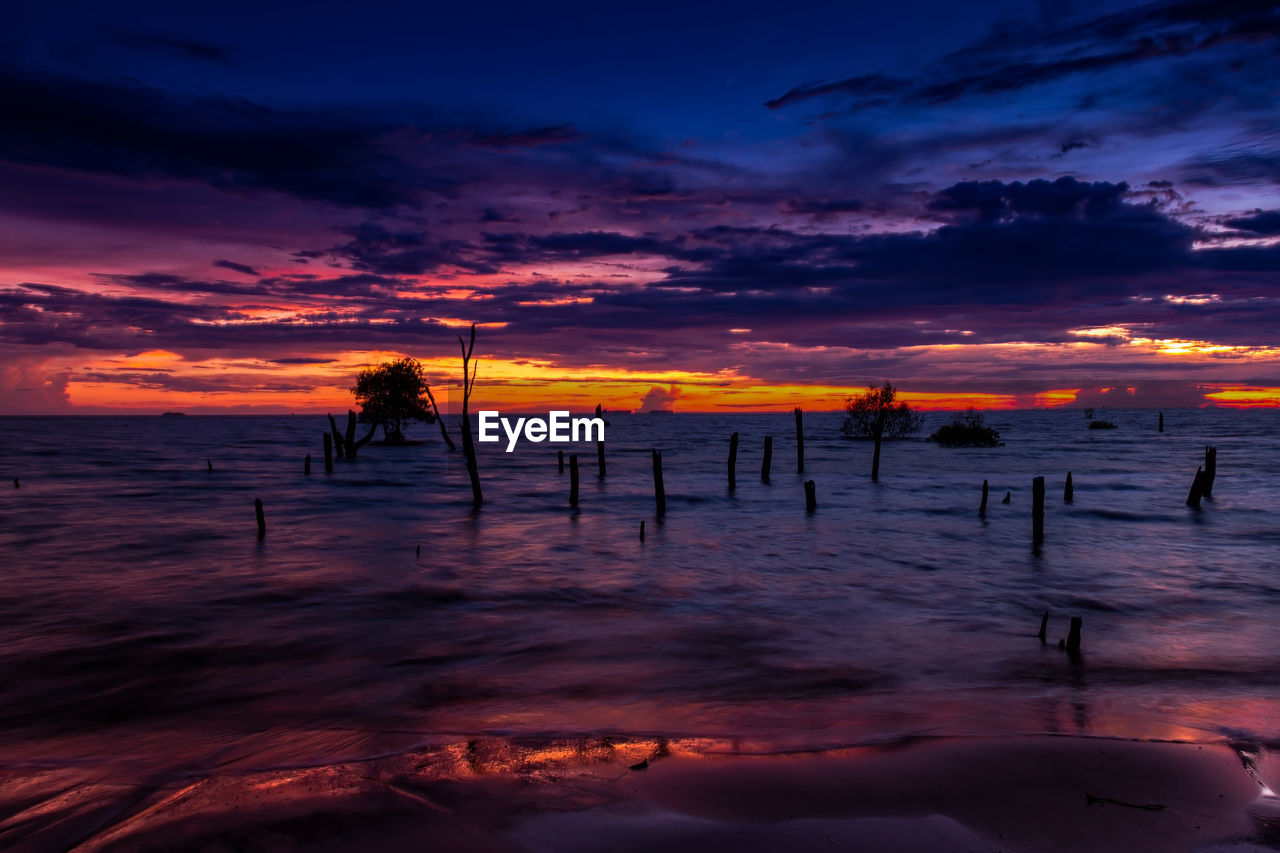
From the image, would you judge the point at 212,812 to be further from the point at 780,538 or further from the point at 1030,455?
the point at 1030,455

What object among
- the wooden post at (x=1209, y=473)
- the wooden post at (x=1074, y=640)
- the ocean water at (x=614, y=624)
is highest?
the wooden post at (x=1209, y=473)

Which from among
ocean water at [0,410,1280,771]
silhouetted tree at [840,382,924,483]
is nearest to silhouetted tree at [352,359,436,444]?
ocean water at [0,410,1280,771]

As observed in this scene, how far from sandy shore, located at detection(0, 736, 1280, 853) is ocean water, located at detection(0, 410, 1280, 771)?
0.75 m

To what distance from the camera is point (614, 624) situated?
49.4ft

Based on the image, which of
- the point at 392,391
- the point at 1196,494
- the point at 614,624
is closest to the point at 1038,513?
the point at 1196,494

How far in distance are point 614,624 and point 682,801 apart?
8.32m

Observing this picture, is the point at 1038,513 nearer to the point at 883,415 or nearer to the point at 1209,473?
the point at 1209,473

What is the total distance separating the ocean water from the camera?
9531mm

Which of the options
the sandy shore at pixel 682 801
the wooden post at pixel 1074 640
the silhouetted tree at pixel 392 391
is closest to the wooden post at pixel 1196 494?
the wooden post at pixel 1074 640

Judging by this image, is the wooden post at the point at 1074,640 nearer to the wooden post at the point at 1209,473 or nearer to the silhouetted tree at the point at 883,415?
the wooden post at the point at 1209,473

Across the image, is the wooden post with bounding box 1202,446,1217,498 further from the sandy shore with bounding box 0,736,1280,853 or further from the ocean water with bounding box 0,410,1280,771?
the sandy shore with bounding box 0,736,1280,853

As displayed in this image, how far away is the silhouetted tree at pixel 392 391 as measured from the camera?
64.0 metres

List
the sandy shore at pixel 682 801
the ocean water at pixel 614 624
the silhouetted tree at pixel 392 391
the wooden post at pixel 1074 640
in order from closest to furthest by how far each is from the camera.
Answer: the sandy shore at pixel 682 801 < the ocean water at pixel 614 624 < the wooden post at pixel 1074 640 < the silhouetted tree at pixel 392 391

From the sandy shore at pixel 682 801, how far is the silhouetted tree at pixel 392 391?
58376mm
